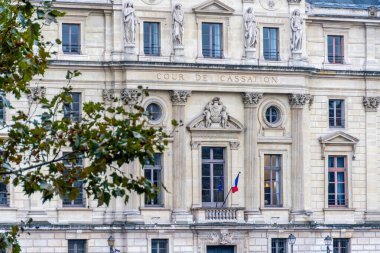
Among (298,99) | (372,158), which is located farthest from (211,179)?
(372,158)

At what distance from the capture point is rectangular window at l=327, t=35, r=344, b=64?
80062 mm

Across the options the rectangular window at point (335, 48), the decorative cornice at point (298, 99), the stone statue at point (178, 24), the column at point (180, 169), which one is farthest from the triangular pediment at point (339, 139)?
the stone statue at point (178, 24)

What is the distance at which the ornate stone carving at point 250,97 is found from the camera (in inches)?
3049

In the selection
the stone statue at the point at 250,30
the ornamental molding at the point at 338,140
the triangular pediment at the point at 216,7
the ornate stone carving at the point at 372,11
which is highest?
the ornate stone carving at the point at 372,11

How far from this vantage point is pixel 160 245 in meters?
75.9

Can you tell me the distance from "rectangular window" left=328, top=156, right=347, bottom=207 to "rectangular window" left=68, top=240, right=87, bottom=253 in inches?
467

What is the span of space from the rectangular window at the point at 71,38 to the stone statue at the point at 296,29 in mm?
9911

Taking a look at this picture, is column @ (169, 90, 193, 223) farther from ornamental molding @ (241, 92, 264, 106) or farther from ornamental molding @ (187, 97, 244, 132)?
ornamental molding @ (241, 92, 264, 106)

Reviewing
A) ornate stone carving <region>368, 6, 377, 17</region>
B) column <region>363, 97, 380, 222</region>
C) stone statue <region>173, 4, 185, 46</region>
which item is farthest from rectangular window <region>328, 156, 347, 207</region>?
stone statue <region>173, 4, 185, 46</region>

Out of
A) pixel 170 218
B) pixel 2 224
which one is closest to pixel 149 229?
pixel 170 218

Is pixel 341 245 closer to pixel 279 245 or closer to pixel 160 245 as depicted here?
pixel 279 245

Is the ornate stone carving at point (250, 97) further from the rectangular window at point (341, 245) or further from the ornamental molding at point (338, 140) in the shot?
the rectangular window at point (341, 245)

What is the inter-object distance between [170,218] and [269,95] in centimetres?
728

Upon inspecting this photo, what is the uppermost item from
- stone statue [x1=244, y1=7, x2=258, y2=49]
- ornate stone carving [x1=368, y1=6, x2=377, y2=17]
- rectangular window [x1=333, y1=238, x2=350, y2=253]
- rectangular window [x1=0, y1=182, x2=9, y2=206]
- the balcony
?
ornate stone carving [x1=368, y1=6, x2=377, y2=17]
